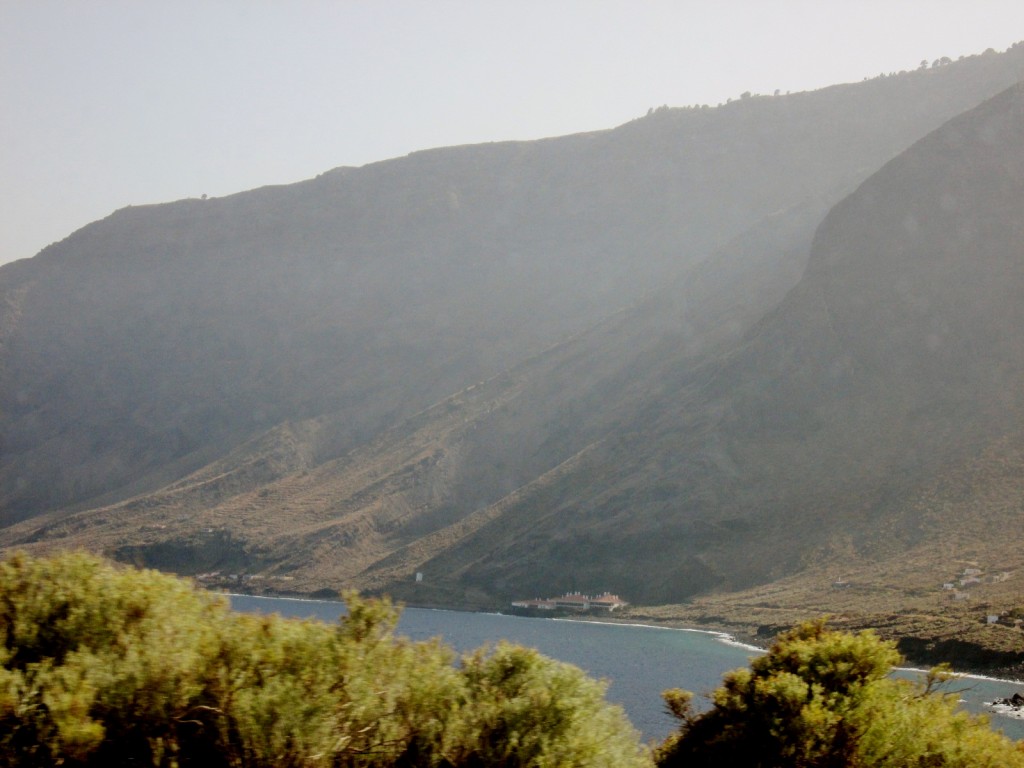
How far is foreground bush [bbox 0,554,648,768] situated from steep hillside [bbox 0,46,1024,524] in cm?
10672

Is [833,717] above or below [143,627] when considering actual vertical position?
below

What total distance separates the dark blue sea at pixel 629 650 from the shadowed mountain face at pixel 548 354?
7099 mm

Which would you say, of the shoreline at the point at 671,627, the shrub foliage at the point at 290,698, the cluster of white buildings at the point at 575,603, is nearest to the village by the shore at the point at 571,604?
the cluster of white buildings at the point at 575,603

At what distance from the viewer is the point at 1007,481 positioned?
65125 millimetres

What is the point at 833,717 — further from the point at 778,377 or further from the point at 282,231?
the point at 282,231

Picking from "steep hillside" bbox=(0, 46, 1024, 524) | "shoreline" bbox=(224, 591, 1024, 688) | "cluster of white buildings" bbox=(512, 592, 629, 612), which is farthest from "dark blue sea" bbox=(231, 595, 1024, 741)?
"steep hillside" bbox=(0, 46, 1024, 524)

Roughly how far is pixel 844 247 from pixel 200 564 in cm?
6651

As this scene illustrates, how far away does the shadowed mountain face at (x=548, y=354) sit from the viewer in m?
80.4

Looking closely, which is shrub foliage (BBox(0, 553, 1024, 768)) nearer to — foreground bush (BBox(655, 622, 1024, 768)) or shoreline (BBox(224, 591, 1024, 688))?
foreground bush (BBox(655, 622, 1024, 768))

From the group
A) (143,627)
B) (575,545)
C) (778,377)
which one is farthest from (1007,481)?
(143,627)

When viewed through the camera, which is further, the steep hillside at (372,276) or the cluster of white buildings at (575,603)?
the steep hillside at (372,276)

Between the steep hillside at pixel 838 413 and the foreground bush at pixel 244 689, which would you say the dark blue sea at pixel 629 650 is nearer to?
the steep hillside at pixel 838 413

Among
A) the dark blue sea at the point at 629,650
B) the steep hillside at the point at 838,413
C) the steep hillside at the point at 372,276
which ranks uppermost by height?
the steep hillside at the point at 372,276

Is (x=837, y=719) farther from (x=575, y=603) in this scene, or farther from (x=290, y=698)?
(x=575, y=603)
